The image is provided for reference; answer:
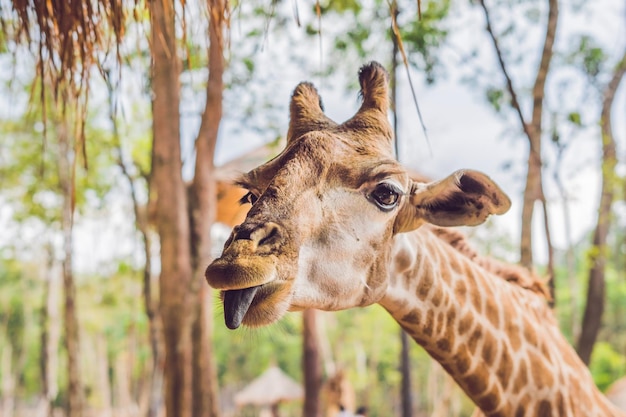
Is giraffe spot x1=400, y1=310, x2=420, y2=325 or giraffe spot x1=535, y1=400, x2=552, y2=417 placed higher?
giraffe spot x1=400, y1=310, x2=420, y2=325

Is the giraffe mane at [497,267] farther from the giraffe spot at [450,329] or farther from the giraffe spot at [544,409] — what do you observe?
the giraffe spot at [544,409]

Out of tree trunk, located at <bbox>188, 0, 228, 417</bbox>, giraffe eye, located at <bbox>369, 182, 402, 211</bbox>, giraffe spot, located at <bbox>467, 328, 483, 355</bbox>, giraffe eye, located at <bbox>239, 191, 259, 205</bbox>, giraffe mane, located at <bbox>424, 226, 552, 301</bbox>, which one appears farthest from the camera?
tree trunk, located at <bbox>188, 0, 228, 417</bbox>

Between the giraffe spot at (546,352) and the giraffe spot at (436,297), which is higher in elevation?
the giraffe spot at (436,297)

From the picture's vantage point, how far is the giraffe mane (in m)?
3.59

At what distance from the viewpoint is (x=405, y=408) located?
7723 mm

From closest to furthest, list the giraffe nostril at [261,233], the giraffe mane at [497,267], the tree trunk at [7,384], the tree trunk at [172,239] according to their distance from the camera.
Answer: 1. the giraffe nostril at [261,233]
2. the giraffe mane at [497,267]
3. the tree trunk at [172,239]
4. the tree trunk at [7,384]

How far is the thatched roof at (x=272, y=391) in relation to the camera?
23.8 metres

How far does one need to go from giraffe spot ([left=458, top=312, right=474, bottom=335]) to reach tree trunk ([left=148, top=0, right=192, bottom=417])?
457 centimetres

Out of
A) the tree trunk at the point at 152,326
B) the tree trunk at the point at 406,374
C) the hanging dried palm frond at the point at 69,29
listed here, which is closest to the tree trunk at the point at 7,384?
the tree trunk at the point at 152,326

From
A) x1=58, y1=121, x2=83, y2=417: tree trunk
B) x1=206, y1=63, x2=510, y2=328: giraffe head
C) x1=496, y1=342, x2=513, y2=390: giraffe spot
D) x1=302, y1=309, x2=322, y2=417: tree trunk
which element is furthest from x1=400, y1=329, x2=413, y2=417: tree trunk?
x1=58, y1=121, x2=83, y2=417: tree trunk

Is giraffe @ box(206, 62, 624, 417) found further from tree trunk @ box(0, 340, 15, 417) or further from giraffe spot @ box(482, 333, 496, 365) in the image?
tree trunk @ box(0, 340, 15, 417)

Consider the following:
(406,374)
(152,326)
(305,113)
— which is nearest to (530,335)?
(305,113)

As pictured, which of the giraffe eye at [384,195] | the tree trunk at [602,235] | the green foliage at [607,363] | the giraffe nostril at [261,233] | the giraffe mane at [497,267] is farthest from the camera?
the green foliage at [607,363]

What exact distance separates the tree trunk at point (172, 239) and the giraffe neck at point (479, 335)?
4.40 metres
